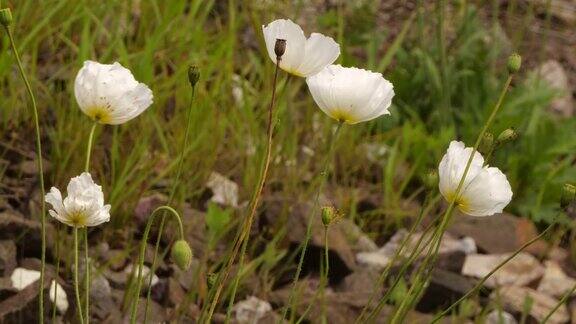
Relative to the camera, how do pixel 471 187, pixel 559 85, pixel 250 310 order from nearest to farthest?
pixel 471 187 < pixel 250 310 < pixel 559 85

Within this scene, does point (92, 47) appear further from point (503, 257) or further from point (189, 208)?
point (503, 257)

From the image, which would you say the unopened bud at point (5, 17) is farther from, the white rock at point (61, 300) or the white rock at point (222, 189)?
the white rock at point (222, 189)

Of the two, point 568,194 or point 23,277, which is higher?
point 568,194

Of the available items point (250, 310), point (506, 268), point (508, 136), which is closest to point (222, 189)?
point (250, 310)

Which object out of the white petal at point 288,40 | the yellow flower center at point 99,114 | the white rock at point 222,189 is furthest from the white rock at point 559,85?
the yellow flower center at point 99,114

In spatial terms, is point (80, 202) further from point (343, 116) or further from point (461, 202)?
point (461, 202)

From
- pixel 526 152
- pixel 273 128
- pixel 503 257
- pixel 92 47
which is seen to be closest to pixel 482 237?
pixel 503 257
